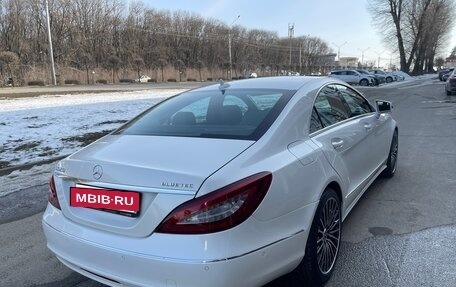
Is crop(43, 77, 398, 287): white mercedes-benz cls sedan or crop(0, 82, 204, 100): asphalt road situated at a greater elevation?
crop(43, 77, 398, 287): white mercedes-benz cls sedan

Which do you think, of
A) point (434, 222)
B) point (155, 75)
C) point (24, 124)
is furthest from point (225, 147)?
point (155, 75)

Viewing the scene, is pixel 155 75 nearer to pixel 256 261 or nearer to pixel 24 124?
pixel 24 124

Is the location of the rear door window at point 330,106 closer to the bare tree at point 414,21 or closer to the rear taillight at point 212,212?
the rear taillight at point 212,212

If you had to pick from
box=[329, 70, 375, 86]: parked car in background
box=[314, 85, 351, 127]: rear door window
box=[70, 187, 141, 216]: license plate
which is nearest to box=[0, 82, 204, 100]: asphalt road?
box=[329, 70, 375, 86]: parked car in background

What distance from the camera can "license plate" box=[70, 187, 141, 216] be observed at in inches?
97.8

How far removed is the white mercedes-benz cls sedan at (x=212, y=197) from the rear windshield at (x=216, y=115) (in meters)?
0.02

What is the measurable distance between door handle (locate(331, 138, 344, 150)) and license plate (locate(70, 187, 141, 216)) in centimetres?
180

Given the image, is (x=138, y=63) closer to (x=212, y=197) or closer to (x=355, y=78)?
(x=355, y=78)

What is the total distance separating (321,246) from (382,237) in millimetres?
1167

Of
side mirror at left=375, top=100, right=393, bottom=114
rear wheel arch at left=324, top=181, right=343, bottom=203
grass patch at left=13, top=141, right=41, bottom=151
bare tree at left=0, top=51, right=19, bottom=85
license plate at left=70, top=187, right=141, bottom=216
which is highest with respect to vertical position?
bare tree at left=0, top=51, right=19, bottom=85

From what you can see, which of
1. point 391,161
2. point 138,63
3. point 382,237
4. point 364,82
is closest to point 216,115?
point 382,237

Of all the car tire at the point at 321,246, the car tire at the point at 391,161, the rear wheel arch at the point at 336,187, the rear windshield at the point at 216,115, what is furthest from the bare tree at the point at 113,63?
the car tire at the point at 321,246

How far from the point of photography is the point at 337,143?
11.9 feet

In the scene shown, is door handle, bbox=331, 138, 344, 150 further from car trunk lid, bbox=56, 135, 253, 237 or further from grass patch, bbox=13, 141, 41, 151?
grass patch, bbox=13, 141, 41, 151
